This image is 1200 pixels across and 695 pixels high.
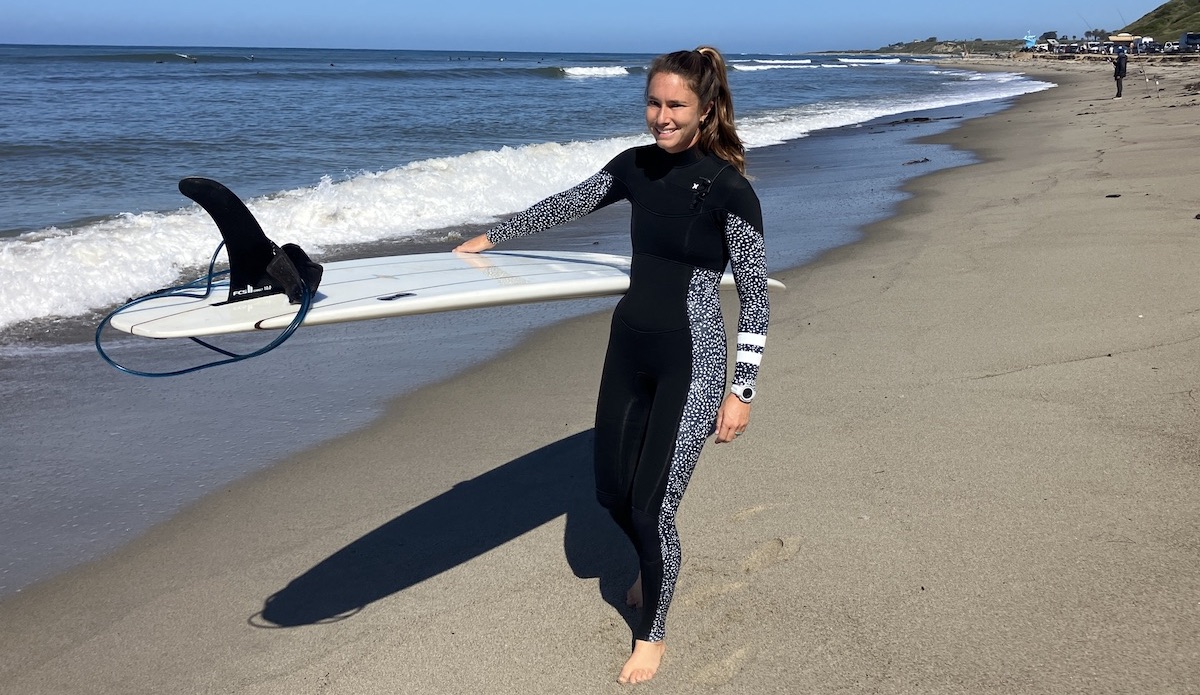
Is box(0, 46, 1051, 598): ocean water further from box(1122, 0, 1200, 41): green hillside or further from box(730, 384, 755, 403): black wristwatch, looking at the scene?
box(1122, 0, 1200, 41): green hillside

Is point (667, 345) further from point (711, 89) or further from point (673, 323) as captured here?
point (711, 89)

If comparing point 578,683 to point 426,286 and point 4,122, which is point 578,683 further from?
point 4,122

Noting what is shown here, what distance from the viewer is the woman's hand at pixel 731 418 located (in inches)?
95.6

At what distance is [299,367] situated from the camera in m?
5.03

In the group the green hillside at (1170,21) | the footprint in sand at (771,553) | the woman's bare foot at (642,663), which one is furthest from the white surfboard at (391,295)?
the green hillside at (1170,21)

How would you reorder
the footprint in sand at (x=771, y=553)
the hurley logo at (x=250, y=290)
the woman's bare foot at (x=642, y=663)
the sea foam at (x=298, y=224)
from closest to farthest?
the woman's bare foot at (x=642, y=663), the footprint in sand at (x=771, y=553), the hurley logo at (x=250, y=290), the sea foam at (x=298, y=224)

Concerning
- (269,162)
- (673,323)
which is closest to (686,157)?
(673,323)

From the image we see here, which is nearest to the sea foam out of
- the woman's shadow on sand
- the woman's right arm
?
the woman's shadow on sand

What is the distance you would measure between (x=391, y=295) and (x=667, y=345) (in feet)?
3.95

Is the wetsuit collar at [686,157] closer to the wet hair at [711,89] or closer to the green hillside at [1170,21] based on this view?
the wet hair at [711,89]

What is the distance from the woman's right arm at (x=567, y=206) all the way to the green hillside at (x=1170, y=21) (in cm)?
8332

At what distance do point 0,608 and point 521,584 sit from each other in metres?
1.61

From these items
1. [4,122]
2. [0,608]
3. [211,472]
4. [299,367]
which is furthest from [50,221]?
[4,122]

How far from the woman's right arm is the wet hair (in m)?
0.33
